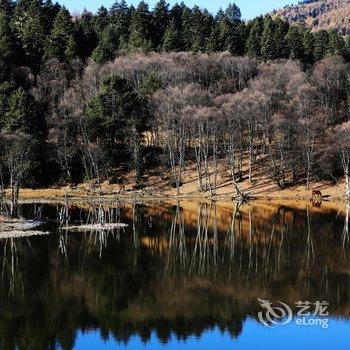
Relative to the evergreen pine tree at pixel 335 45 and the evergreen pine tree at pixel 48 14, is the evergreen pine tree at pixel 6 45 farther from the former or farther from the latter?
the evergreen pine tree at pixel 335 45

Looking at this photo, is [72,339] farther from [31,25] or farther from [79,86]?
[31,25]

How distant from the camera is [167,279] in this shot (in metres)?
30.4

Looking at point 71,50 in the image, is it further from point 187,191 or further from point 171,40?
point 187,191

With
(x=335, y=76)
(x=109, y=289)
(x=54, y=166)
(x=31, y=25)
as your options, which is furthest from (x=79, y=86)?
(x=109, y=289)

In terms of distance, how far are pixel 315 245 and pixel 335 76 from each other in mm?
64241

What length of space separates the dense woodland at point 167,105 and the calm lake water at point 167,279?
58.6 feet

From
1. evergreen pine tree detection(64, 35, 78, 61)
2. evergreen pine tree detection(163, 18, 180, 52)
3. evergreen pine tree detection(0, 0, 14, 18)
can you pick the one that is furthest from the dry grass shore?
evergreen pine tree detection(0, 0, 14, 18)

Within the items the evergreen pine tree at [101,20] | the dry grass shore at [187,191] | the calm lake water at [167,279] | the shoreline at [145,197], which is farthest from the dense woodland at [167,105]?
the calm lake water at [167,279]

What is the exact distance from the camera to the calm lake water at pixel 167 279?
75.0ft

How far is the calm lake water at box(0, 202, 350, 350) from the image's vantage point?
22875mm

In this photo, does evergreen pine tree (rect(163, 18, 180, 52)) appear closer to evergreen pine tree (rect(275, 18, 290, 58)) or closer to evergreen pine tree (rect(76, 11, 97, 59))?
evergreen pine tree (rect(76, 11, 97, 59))

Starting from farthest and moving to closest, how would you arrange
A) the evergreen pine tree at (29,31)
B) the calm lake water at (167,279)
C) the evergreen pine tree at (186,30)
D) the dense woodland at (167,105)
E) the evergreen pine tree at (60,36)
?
the evergreen pine tree at (186,30), the evergreen pine tree at (60,36), the evergreen pine tree at (29,31), the dense woodland at (167,105), the calm lake water at (167,279)

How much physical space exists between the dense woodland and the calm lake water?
17854mm

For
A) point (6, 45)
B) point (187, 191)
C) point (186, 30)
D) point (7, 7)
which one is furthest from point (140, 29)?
point (187, 191)
